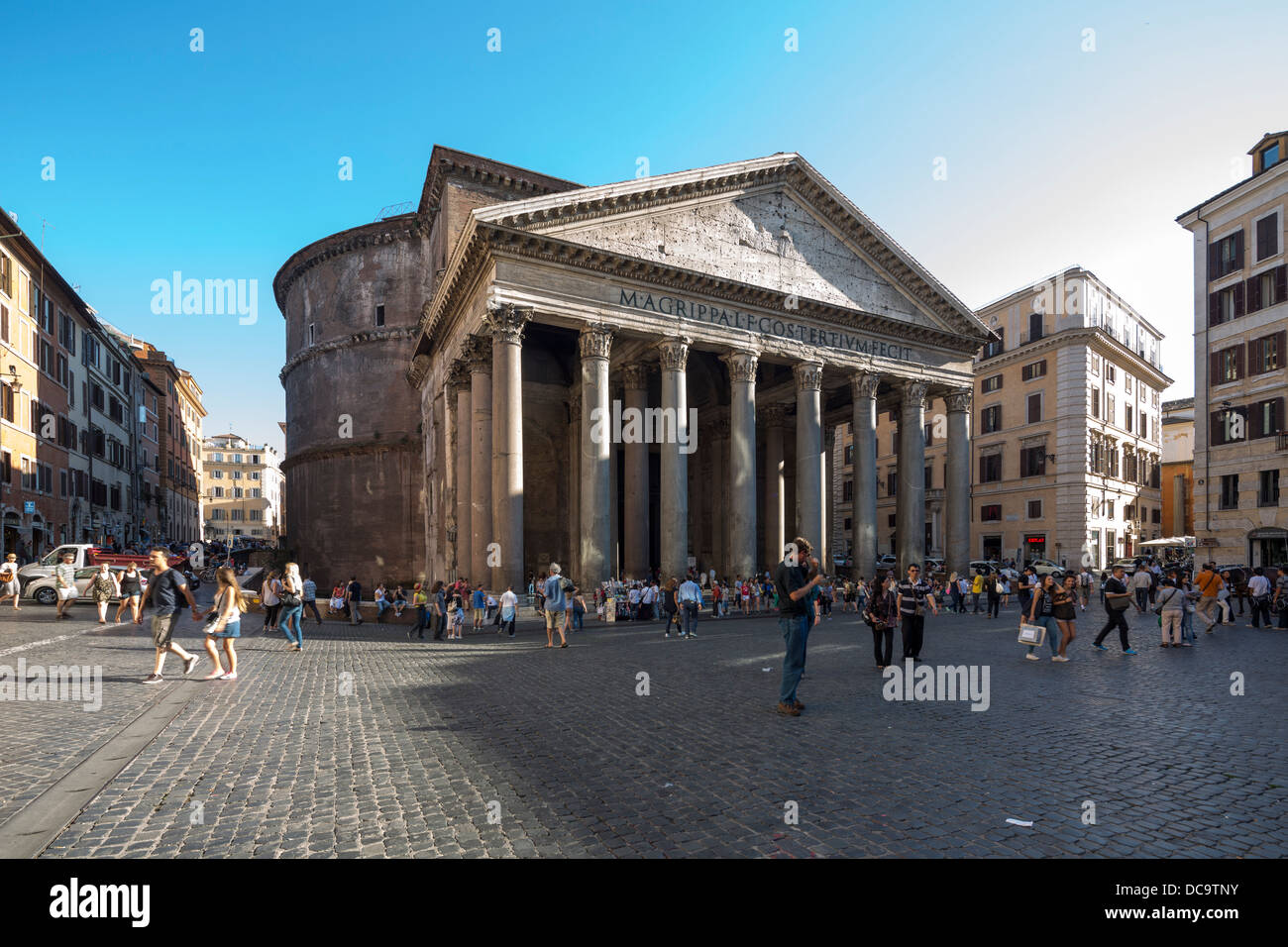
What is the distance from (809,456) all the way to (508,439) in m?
11.2

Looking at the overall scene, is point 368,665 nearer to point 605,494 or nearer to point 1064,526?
point 605,494

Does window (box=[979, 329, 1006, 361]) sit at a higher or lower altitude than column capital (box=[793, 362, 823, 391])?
higher

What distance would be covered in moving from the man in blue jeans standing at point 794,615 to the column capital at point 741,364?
17.3 metres

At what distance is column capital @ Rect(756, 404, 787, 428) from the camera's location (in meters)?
33.3

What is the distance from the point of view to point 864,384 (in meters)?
27.6

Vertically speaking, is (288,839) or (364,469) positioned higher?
(364,469)

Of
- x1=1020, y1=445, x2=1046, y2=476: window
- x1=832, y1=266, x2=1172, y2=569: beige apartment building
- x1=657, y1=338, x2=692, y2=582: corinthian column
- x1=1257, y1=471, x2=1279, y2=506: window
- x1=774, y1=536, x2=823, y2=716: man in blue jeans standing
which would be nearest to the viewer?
x1=774, y1=536, x2=823, y2=716: man in blue jeans standing

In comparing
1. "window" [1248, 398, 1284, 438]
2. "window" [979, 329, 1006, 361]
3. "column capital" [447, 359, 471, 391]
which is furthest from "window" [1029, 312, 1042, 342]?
"column capital" [447, 359, 471, 391]

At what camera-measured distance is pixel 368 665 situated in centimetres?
1192

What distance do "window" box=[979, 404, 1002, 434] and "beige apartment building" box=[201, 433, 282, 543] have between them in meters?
95.7

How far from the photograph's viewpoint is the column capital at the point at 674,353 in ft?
75.6

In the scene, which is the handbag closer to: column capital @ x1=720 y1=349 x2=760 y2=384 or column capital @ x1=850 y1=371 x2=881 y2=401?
column capital @ x1=720 y1=349 x2=760 y2=384
